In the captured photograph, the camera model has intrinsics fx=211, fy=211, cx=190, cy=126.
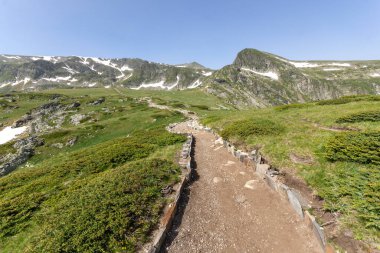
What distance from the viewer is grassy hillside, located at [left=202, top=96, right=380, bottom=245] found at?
966cm

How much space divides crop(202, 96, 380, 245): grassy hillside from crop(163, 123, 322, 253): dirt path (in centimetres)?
209

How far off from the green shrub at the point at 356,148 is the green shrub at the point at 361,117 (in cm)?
864

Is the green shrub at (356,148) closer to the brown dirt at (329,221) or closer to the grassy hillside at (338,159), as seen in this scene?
the grassy hillside at (338,159)

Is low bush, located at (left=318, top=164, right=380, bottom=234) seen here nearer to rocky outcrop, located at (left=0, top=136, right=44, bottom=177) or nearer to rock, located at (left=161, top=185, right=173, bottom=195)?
rock, located at (left=161, top=185, right=173, bottom=195)

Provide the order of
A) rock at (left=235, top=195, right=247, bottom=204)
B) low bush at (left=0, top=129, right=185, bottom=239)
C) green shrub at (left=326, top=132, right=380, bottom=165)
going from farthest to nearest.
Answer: rock at (left=235, top=195, right=247, bottom=204)
low bush at (left=0, top=129, right=185, bottom=239)
green shrub at (left=326, top=132, right=380, bottom=165)

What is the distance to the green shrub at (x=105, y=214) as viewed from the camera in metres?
9.78

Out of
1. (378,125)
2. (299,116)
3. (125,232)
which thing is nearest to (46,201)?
(125,232)

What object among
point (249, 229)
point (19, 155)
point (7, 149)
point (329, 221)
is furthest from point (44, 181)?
point (7, 149)

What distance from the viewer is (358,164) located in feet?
42.5

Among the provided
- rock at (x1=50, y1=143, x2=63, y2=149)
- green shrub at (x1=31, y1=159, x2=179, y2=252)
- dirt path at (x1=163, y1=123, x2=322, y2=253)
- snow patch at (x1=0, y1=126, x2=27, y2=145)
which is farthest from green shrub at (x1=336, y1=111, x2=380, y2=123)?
snow patch at (x1=0, y1=126, x2=27, y2=145)

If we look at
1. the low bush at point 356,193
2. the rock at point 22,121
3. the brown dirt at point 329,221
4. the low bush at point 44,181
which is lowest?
the rock at point 22,121

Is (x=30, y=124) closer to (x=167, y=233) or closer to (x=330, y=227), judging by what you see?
(x=167, y=233)

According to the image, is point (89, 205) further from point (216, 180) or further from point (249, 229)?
point (216, 180)

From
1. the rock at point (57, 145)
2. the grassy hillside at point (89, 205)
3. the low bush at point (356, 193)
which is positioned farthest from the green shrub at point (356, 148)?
the rock at point (57, 145)
